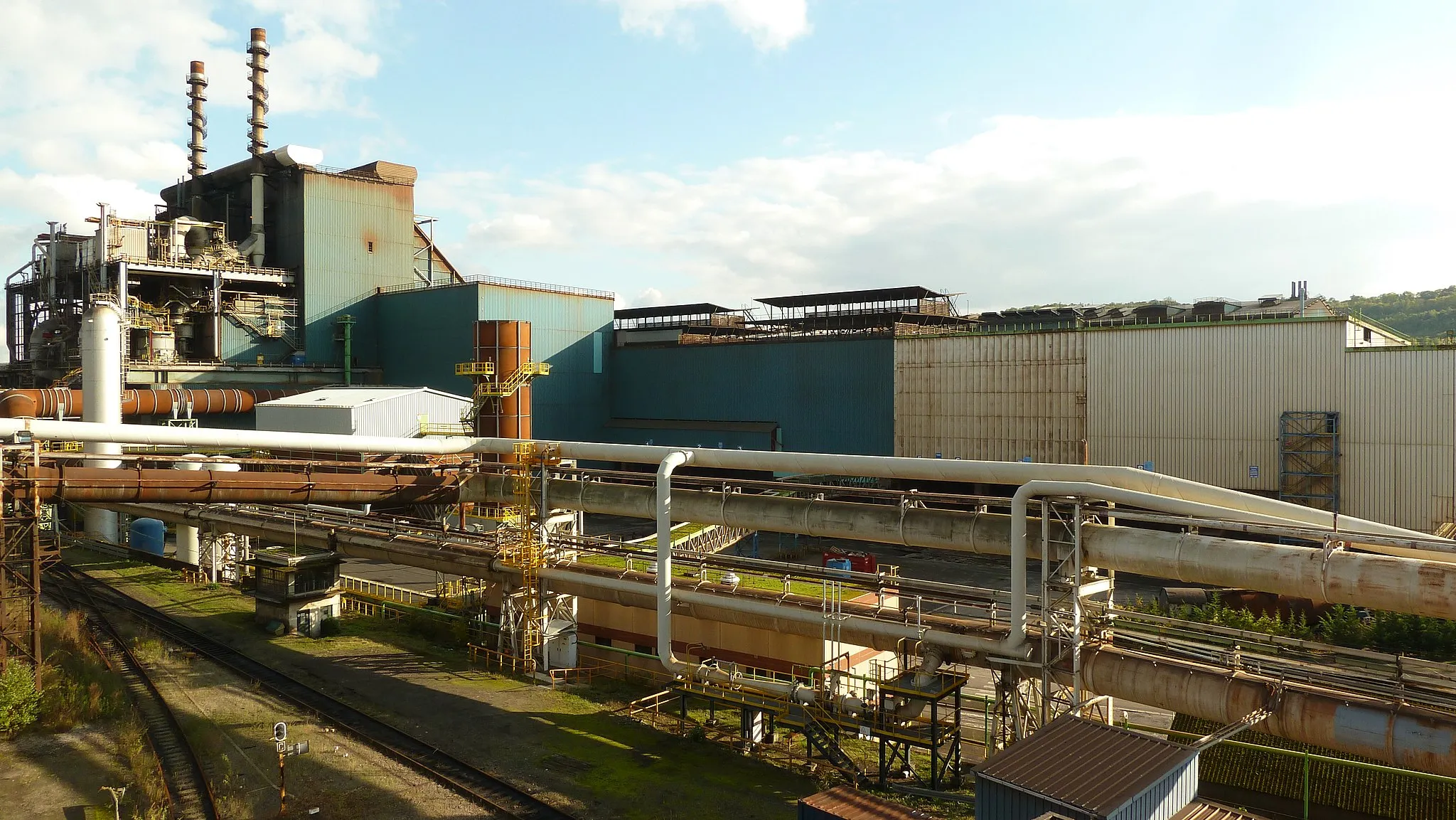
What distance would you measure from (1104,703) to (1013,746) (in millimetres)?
4094

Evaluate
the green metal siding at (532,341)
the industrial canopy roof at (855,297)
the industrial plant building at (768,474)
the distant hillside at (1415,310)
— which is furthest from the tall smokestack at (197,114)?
the distant hillside at (1415,310)

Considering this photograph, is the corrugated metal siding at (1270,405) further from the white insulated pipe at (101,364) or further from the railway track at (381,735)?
the white insulated pipe at (101,364)

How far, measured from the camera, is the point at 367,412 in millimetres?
34719

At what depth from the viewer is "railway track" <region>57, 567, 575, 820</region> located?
15.4m

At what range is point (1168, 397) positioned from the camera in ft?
117

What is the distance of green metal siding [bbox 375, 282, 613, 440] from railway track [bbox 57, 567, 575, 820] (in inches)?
1023

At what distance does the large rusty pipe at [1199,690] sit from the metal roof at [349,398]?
1810 cm

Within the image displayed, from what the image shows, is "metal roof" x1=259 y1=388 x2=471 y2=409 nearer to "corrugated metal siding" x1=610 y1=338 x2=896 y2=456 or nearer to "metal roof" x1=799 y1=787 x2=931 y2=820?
"corrugated metal siding" x1=610 y1=338 x2=896 y2=456

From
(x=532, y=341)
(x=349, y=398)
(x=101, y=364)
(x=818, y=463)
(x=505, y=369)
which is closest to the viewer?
(x=818, y=463)

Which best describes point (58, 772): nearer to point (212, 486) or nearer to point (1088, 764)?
point (212, 486)

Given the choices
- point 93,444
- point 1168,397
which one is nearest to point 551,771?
point 93,444

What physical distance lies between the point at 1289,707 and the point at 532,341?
149ft

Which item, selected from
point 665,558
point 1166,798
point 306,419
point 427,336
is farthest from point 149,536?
point 1166,798

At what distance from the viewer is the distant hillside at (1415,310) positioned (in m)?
93.6
